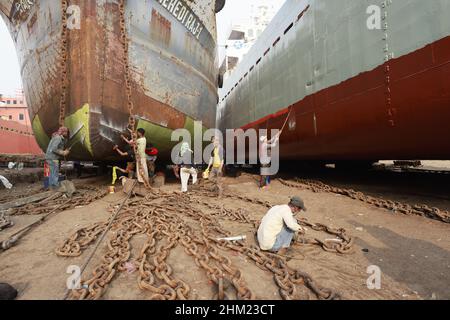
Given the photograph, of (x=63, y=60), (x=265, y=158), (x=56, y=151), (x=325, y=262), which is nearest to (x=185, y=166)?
(x=265, y=158)

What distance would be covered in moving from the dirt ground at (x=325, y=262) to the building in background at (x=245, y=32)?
766 inches

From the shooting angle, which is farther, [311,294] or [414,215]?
[414,215]

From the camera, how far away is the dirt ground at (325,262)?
2293 mm

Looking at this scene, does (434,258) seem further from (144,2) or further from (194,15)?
(194,15)

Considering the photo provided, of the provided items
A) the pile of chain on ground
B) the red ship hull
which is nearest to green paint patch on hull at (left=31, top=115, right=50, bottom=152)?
the pile of chain on ground

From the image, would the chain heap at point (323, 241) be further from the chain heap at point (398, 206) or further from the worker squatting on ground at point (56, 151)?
the worker squatting on ground at point (56, 151)

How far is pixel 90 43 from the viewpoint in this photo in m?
5.35

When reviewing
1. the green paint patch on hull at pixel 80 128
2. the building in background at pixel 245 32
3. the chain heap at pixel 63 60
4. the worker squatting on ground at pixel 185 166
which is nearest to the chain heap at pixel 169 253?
the green paint patch on hull at pixel 80 128

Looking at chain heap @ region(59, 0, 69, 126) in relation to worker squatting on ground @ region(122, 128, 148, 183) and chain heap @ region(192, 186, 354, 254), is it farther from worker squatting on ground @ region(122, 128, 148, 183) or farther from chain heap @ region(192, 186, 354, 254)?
chain heap @ region(192, 186, 354, 254)

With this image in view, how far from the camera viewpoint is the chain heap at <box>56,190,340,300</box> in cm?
218

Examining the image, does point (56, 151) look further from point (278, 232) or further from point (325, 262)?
point (325, 262)

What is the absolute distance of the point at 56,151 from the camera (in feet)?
19.4
